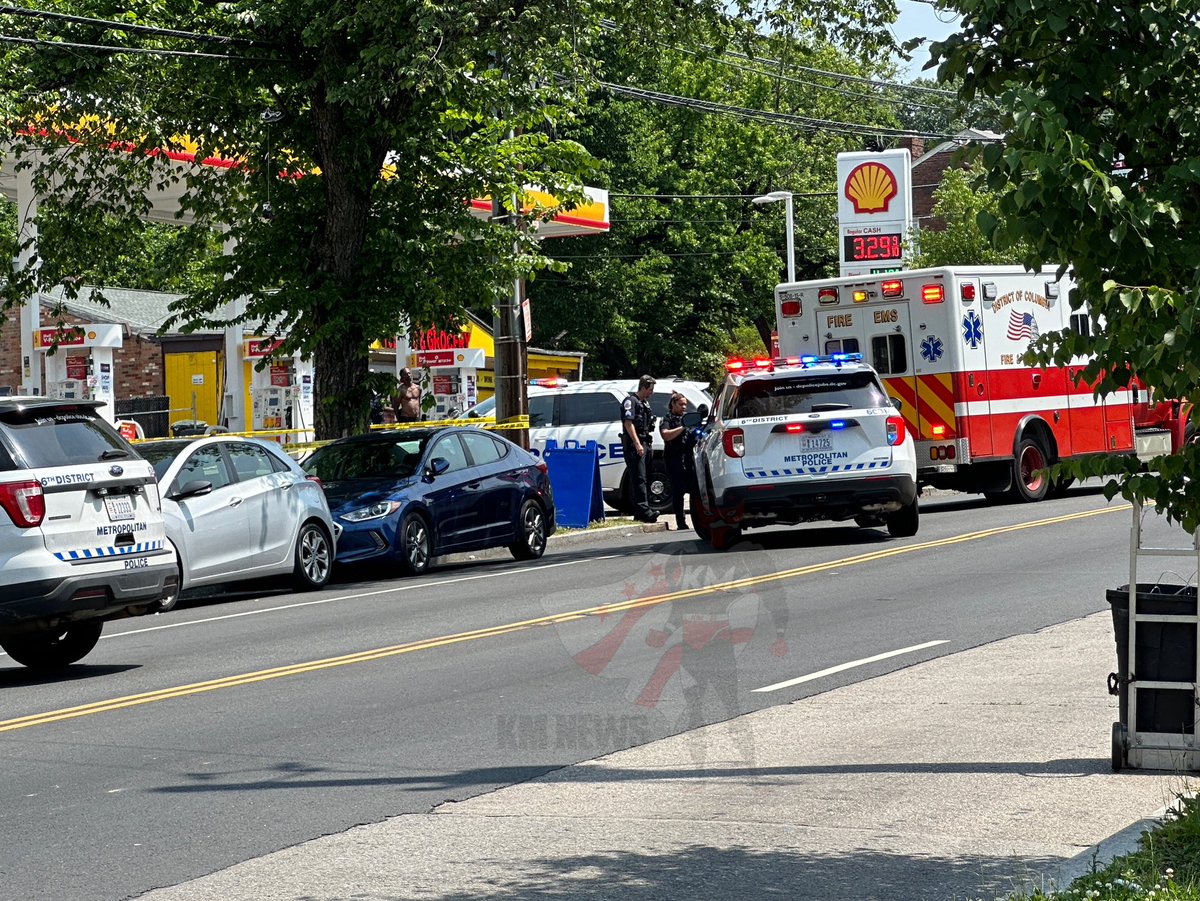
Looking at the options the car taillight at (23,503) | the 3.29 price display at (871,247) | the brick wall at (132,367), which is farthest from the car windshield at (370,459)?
the brick wall at (132,367)

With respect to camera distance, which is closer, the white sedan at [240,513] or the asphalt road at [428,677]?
the asphalt road at [428,677]

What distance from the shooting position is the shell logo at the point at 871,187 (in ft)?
130

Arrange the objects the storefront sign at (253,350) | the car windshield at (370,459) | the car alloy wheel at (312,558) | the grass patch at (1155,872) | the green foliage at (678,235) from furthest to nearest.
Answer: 1. the green foliage at (678,235)
2. the storefront sign at (253,350)
3. the car windshield at (370,459)
4. the car alloy wheel at (312,558)
5. the grass patch at (1155,872)

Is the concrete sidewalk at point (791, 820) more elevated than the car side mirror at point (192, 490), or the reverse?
the car side mirror at point (192, 490)

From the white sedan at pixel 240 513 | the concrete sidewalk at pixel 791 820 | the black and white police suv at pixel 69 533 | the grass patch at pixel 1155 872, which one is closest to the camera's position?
the grass patch at pixel 1155 872

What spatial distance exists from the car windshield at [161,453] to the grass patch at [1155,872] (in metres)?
11.8

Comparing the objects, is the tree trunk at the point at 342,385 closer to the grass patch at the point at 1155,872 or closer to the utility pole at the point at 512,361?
the utility pole at the point at 512,361

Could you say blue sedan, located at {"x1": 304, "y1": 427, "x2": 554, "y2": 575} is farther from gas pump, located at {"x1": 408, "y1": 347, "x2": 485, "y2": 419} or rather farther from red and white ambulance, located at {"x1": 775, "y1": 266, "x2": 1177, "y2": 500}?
gas pump, located at {"x1": 408, "y1": 347, "x2": 485, "y2": 419}

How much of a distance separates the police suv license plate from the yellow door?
3627cm

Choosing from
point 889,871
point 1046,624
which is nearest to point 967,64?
point 889,871

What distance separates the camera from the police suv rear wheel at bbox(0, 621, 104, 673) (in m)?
12.5

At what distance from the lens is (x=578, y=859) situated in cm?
658

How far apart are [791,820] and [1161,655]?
1.80 m

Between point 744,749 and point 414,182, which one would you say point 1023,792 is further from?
point 414,182
